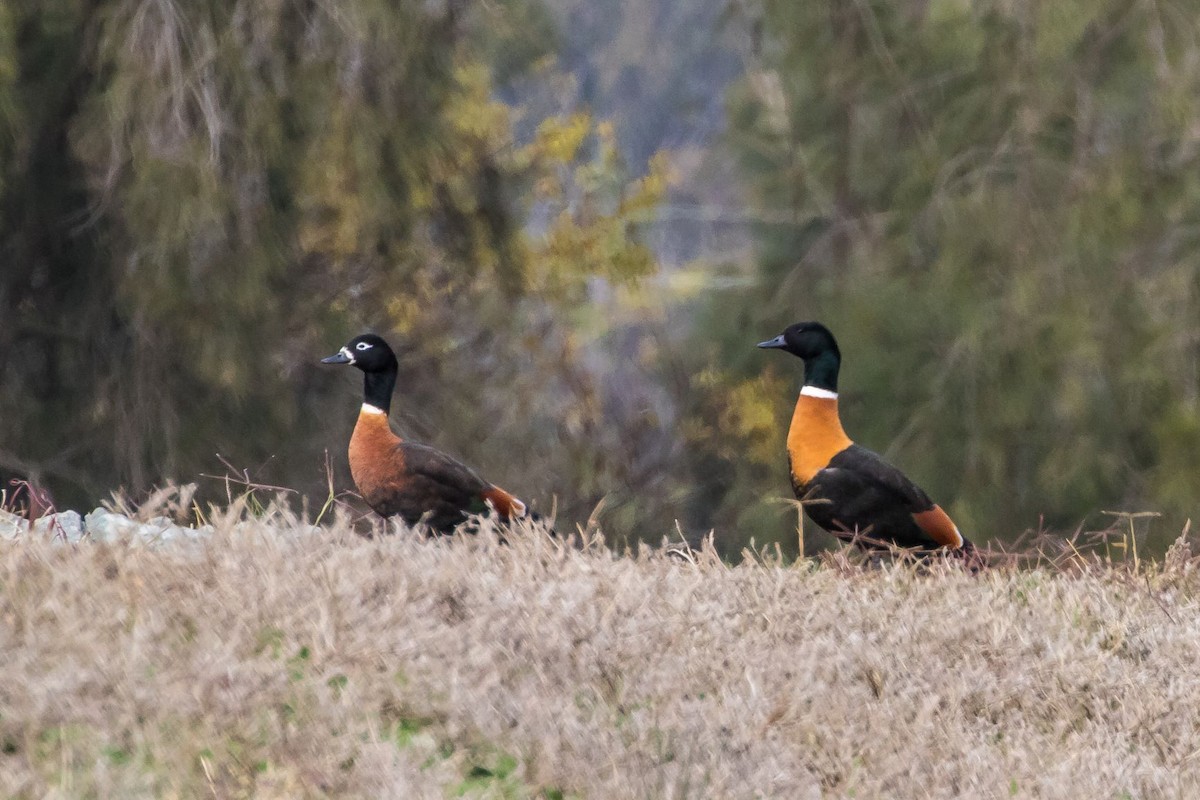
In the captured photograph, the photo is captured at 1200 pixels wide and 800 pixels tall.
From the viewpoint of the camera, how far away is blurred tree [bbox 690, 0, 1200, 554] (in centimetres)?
1000

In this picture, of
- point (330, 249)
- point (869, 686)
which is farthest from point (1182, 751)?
point (330, 249)

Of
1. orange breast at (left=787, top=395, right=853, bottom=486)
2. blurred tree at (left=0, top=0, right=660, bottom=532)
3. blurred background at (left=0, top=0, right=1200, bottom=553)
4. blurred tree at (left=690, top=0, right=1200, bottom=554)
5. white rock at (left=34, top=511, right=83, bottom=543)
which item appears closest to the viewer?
white rock at (left=34, top=511, right=83, bottom=543)

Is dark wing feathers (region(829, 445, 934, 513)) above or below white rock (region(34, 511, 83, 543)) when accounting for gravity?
below

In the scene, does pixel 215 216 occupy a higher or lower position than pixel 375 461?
higher

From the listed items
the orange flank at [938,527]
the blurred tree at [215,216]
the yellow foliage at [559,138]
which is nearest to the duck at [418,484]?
the orange flank at [938,527]

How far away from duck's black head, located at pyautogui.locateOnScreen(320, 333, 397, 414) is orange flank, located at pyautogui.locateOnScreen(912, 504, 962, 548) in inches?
76.4

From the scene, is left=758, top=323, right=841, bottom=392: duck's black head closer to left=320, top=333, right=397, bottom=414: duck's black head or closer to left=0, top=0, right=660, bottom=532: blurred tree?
left=320, top=333, right=397, bottom=414: duck's black head

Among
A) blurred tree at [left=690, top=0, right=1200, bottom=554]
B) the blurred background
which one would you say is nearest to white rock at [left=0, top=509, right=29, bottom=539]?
the blurred background

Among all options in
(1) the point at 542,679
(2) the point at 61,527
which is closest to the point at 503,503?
(2) the point at 61,527

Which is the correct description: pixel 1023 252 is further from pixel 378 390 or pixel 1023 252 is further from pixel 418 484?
pixel 418 484

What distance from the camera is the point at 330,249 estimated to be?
417 inches

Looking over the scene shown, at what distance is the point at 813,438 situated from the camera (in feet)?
20.4

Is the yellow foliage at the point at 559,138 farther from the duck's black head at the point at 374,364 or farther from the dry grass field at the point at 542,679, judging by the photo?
the dry grass field at the point at 542,679

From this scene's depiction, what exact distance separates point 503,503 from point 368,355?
99 cm
